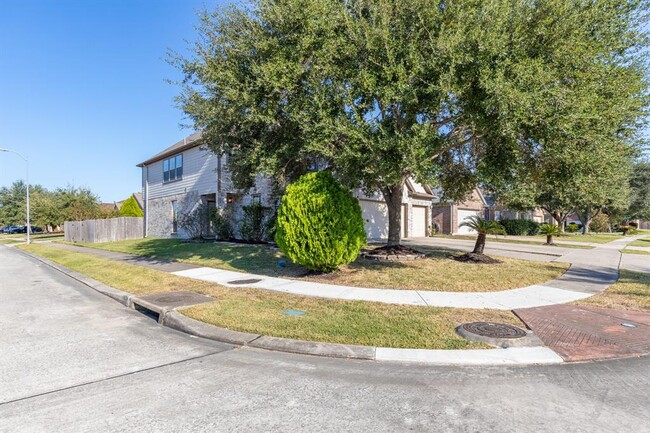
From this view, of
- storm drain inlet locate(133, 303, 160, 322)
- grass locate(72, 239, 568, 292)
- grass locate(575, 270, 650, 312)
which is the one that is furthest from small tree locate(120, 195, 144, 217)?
grass locate(575, 270, 650, 312)

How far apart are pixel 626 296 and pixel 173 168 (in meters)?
25.0

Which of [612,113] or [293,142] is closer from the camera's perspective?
[612,113]

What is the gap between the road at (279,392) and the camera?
3.19 metres

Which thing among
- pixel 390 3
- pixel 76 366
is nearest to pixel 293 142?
pixel 390 3

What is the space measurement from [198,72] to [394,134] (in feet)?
19.7

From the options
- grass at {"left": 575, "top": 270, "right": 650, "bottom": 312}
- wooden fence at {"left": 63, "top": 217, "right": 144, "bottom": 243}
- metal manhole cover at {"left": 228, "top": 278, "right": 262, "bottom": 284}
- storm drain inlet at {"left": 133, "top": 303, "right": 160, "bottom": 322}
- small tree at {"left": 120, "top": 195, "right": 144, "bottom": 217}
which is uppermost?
small tree at {"left": 120, "top": 195, "right": 144, "bottom": 217}

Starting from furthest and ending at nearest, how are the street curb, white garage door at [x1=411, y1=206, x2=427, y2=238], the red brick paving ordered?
white garage door at [x1=411, y1=206, x2=427, y2=238] < the red brick paving < the street curb

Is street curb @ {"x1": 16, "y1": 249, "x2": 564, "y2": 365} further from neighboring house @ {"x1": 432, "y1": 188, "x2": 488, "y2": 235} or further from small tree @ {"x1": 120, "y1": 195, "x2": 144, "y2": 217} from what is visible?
small tree @ {"x1": 120, "y1": 195, "x2": 144, "y2": 217}

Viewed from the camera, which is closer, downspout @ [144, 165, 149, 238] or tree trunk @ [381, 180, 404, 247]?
tree trunk @ [381, 180, 404, 247]

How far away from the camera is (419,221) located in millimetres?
26469

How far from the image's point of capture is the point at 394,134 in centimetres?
875

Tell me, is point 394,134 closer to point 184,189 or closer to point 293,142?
point 293,142

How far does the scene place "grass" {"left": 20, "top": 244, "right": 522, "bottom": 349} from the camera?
525cm

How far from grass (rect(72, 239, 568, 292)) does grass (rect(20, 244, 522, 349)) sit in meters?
2.05
